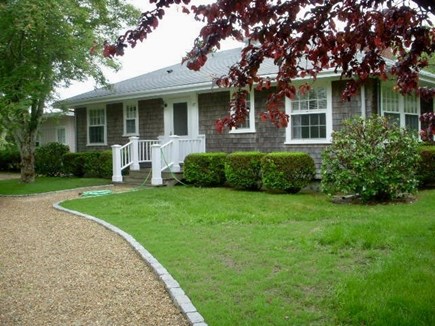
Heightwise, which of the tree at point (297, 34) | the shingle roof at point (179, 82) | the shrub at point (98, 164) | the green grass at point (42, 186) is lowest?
the green grass at point (42, 186)

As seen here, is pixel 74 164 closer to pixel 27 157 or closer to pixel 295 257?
pixel 27 157

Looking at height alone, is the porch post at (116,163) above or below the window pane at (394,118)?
below

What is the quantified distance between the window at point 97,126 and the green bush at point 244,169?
7567 millimetres

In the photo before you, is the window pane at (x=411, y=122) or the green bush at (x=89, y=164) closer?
the window pane at (x=411, y=122)

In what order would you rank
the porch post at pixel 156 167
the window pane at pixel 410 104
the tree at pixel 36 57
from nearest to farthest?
the tree at pixel 36 57 → the window pane at pixel 410 104 → the porch post at pixel 156 167

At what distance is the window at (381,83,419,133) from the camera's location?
1228cm

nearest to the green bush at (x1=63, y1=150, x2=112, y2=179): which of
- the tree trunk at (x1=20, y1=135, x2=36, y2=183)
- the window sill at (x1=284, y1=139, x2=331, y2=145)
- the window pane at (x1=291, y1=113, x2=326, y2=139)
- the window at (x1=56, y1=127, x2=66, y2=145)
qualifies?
the tree trunk at (x1=20, y1=135, x2=36, y2=183)

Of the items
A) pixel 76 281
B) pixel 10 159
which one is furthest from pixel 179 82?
pixel 10 159

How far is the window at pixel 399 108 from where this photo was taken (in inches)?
484

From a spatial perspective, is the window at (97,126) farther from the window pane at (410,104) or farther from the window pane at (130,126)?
the window pane at (410,104)

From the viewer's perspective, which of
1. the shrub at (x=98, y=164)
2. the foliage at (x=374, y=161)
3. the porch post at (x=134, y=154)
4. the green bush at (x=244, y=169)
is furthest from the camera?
the shrub at (x=98, y=164)

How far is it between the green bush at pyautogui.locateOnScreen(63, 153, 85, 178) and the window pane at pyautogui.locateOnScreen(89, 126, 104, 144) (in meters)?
1.21

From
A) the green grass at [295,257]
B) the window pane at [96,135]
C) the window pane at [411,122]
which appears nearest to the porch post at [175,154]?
the green grass at [295,257]

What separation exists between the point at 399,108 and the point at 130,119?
9173 mm
